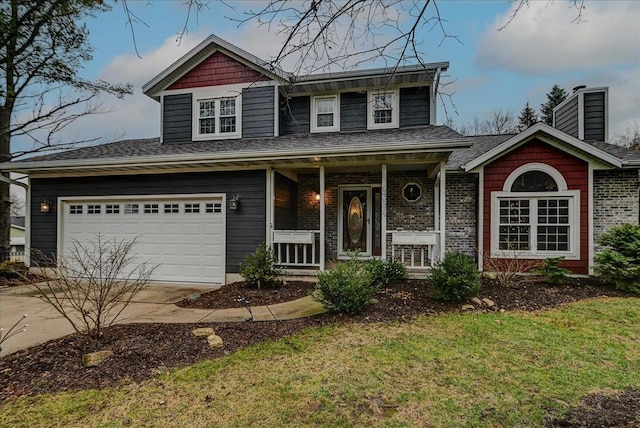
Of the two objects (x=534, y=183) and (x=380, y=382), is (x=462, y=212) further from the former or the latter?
(x=380, y=382)

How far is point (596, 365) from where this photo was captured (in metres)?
3.82

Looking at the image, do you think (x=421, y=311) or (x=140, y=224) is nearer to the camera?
(x=421, y=311)

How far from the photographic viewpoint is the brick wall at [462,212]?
30.2 feet

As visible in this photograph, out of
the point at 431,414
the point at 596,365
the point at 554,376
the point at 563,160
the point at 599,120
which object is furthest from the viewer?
the point at 599,120

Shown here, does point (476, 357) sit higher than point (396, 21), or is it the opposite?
point (396, 21)

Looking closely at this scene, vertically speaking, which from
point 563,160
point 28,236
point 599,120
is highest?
point 599,120

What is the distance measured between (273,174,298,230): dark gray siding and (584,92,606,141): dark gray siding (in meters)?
8.62

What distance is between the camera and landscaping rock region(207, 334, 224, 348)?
13.6 feet

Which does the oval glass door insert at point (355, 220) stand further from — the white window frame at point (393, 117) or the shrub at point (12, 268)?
the shrub at point (12, 268)

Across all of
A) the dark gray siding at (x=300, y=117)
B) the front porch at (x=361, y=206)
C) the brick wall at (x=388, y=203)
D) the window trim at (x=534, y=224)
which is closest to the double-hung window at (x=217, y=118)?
the dark gray siding at (x=300, y=117)

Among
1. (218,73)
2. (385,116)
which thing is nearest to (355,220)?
(385,116)

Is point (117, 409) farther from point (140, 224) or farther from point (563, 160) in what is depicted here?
point (563, 160)

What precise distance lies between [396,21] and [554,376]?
3783mm

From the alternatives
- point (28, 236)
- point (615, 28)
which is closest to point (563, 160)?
point (615, 28)
